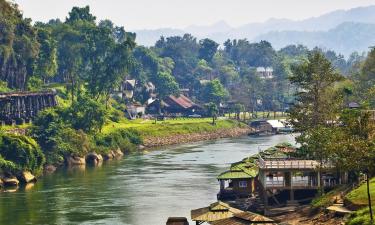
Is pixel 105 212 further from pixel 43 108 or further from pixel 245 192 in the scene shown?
pixel 43 108

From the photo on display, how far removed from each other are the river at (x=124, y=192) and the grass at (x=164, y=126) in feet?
72.2

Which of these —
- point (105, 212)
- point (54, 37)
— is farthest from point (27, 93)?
point (105, 212)

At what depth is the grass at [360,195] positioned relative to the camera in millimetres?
70750

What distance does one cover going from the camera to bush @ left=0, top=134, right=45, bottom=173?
11831cm

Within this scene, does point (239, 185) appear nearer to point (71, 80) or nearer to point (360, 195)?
point (360, 195)

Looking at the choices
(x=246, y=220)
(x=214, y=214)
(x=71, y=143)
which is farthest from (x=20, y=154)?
(x=246, y=220)

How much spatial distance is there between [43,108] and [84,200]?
6581 cm

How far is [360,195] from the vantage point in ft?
238

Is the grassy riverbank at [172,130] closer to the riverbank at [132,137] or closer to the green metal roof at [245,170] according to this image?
the riverbank at [132,137]

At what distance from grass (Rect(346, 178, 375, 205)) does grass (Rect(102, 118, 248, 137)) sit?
90748 millimetres

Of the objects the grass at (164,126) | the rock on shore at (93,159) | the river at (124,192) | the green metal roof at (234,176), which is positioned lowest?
the river at (124,192)

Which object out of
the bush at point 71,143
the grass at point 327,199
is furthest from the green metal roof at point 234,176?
the bush at point 71,143

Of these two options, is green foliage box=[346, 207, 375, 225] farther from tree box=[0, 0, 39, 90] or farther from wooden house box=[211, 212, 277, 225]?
tree box=[0, 0, 39, 90]

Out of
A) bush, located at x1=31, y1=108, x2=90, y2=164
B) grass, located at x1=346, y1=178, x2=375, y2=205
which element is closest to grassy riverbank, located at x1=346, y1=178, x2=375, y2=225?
grass, located at x1=346, y1=178, x2=375, y2=205
